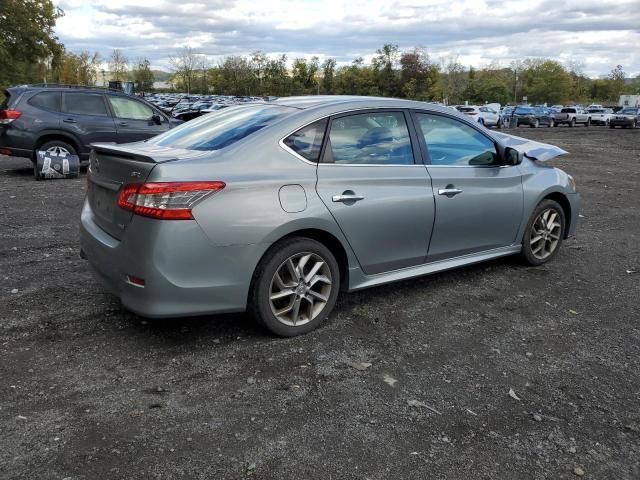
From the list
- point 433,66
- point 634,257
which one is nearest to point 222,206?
point 634,257

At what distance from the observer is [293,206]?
12.4ft

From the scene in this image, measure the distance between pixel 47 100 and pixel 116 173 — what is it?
8384 mm

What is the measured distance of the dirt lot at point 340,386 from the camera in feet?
8.85

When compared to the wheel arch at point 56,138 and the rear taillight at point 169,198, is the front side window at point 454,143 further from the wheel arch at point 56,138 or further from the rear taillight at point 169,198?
the wheel arch at point 56,138

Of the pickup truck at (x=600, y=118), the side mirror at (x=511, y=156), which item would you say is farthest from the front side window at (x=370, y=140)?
the pickup truck at (x=600, y=118)

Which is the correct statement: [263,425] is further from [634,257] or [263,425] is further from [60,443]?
[634,257]

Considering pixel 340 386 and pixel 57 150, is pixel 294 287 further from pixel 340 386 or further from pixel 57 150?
pixel 57 150

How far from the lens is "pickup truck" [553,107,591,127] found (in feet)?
161

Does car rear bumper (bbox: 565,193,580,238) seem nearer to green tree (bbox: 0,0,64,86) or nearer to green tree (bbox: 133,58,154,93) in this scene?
green tree (bbox: 0,0,64,86)

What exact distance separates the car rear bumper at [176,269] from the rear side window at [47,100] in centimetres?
832

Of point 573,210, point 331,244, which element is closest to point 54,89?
point 331,244

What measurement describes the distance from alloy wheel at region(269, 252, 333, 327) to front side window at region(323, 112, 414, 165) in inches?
29.3

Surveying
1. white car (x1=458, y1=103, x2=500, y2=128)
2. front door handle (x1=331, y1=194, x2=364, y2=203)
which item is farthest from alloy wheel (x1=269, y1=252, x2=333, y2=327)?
white car (x1=458, y1=103, x2=500, y2=128)

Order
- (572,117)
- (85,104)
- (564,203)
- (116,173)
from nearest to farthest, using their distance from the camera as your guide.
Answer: (116,173)
(564,203)
(85,104)
(572,117)
